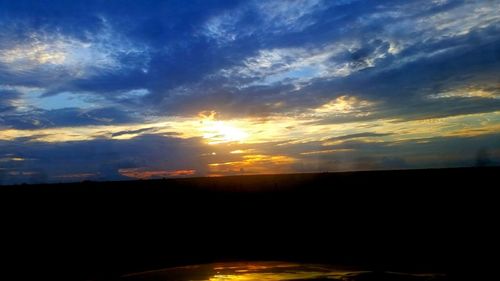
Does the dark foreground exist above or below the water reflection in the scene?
below

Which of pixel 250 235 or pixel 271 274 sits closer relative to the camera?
pixel 271 274

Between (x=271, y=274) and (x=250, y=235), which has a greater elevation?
(x=271, y=274)

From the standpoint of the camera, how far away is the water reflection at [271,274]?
6.86m

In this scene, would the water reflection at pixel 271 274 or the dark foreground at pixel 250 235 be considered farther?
the dark foreground at pixel 250 235

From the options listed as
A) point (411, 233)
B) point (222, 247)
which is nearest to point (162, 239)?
point (222, 247)

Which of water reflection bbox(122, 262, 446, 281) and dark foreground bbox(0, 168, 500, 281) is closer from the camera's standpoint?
water reflection bbox(122, 262, 446, 281)

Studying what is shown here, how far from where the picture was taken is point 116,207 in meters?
39.0

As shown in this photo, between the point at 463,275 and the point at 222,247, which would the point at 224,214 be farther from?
the point at 463,275

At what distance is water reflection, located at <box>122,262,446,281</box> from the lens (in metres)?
6.86

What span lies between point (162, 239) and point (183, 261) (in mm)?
6411

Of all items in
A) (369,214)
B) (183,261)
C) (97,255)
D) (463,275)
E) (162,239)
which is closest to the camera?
(463,275)

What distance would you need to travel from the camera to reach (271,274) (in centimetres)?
748

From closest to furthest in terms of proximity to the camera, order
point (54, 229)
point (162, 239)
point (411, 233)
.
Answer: point (411, 233)
point (162, 239)
point (54, 229)

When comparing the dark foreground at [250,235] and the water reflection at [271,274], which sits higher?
the water reflection at [271,274]
